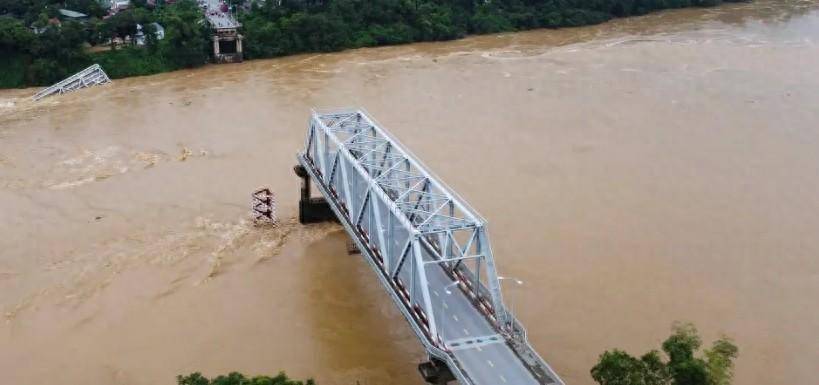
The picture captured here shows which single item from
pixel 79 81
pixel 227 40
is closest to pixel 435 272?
pixel 79 81

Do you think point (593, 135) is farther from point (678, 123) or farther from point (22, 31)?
point (22, 31)

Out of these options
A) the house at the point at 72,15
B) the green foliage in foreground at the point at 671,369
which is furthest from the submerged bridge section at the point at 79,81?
the green foliage in foreground at the point at 671,369

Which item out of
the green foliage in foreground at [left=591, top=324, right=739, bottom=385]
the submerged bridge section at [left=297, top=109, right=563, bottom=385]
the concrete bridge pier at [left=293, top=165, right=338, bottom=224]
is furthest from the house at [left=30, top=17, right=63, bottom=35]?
the green foliage in foreground at [left=591, top=324, right=739, bottom=385]

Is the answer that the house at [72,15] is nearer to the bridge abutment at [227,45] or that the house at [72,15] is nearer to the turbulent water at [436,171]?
the turbulent water at [436,171]

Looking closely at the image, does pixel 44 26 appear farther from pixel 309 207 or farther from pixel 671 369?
pixel 671 369

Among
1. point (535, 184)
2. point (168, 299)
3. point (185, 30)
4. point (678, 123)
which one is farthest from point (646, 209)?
point (185, 30)
